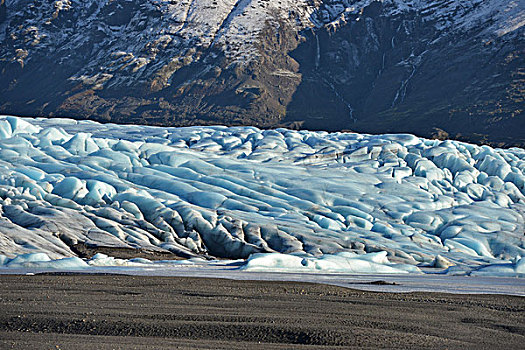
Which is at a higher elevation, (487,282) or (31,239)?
(487,282)

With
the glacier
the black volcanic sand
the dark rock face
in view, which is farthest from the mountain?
the black volcanic sand

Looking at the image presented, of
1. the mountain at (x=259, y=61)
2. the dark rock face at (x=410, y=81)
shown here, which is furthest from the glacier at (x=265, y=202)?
the mountain at (x=259, y=61)

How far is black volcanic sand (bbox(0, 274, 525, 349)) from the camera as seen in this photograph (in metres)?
10.0

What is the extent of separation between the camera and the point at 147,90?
582 ft

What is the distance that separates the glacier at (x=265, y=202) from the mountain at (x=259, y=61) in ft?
338

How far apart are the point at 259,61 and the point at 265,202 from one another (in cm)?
14338

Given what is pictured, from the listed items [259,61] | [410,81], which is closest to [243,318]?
[259,61]

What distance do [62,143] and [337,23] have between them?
160m

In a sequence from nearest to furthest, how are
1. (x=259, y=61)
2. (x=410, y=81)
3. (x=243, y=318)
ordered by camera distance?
(x=243, y=318) < (x=410, y=81) < (x=259, y=61)

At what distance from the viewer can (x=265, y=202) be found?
40.9m

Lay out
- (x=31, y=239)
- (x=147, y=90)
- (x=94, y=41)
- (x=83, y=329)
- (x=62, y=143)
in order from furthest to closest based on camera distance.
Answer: (x=94, y=41), (x=147, y=90), (x=62, y=143), (x=31, y=239), (x=83, y=329)

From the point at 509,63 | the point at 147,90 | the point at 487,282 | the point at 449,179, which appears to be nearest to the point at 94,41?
the point at 147,90

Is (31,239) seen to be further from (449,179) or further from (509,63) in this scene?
(509,63)

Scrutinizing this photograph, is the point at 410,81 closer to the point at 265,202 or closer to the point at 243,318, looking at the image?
the point at 265,202
